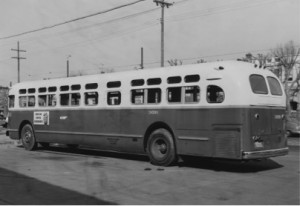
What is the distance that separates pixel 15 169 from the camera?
12.2 m

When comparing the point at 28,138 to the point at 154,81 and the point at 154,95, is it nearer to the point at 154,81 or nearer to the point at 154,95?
the point at 154,95

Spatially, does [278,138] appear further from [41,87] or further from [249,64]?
[41,87]

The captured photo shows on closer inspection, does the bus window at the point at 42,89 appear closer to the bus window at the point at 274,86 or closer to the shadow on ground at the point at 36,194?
the shadow on ground at the point at 36,194

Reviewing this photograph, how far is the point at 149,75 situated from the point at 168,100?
1064mm

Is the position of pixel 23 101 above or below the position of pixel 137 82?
below

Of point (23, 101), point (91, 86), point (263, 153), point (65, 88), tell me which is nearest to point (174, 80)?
point (263, 153)

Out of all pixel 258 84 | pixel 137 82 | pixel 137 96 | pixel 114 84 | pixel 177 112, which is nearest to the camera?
pixel 258 84

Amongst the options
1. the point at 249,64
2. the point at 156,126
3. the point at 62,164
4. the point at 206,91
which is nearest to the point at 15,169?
the point at 62,164

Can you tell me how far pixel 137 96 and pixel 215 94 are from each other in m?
2.95

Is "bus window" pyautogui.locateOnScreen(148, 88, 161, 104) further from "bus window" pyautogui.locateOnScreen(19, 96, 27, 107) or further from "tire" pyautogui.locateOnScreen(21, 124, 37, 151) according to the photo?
"bus window" pyautogui.locateOnScreen(19, 96, 27, 107)

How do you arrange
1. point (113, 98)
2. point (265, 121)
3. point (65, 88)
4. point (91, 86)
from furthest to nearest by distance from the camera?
point (65, 88), point (91, 86), point (113, 98), point (265, 121)

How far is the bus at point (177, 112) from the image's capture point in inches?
444

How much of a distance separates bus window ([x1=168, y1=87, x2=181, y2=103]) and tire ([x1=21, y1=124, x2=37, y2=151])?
7.42m

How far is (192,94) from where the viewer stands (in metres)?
12.2
